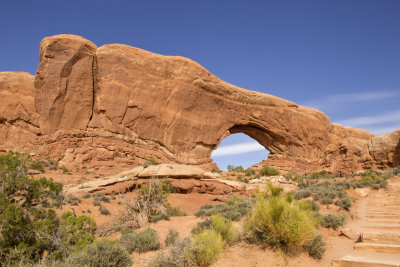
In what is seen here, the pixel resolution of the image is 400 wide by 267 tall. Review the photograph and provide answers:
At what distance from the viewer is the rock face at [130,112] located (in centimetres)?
2142

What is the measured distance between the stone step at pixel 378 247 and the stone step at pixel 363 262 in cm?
60

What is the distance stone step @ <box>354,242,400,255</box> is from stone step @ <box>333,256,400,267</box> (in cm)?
60

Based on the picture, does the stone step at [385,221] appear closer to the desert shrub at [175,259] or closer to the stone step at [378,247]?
the stone step at [378,247]

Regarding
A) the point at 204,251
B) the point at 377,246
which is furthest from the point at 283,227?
the point at 377,246

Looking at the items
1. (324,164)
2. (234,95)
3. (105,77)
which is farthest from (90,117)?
(324,164)

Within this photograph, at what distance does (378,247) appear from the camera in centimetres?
471

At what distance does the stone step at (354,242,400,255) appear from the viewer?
458cm

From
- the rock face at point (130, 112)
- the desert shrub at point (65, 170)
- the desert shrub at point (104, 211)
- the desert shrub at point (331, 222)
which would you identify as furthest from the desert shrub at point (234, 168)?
the desert shrub at point (331, 222)

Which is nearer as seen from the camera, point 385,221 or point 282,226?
point 282,226

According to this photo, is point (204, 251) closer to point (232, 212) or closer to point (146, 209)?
point (232, 212)

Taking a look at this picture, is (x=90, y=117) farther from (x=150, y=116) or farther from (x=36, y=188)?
(x=36, y=188)

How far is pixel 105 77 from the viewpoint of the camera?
22859mm

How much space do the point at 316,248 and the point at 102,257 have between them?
3496 millimetres

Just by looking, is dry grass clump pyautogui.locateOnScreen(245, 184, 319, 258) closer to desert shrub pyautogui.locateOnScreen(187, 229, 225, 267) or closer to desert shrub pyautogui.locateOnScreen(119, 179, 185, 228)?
desert shrub pyautogui.locateOnScreen(187, 229, 225, 267)
